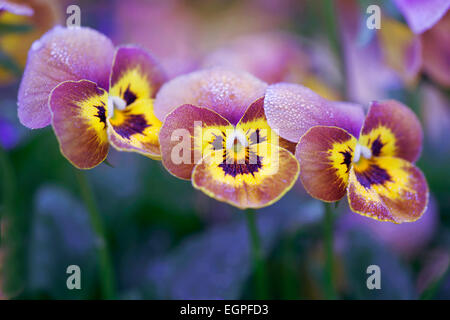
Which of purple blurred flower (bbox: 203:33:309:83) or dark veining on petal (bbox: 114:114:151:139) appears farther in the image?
purple blurred flower (bbox: 203:33:309:83)

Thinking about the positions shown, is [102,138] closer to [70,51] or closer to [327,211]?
[70,51]

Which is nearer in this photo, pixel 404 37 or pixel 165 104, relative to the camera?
pixel 165 104

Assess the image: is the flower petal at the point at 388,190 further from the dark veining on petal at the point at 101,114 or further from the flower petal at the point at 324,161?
the dark veining on petal at the point at 101,114

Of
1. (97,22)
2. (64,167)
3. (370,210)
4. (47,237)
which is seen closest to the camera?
(370,210)

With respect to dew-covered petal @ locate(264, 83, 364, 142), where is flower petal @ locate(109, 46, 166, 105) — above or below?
above

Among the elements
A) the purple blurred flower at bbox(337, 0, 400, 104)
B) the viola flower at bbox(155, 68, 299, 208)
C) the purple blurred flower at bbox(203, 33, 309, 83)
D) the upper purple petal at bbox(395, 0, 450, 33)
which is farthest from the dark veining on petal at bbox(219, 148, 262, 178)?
the purple blurred flower at bbox(337, 0, 400, 104)

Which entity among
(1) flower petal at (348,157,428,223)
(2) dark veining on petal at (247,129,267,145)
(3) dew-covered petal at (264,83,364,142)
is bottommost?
(1) flower petal at (348,157,428,223)

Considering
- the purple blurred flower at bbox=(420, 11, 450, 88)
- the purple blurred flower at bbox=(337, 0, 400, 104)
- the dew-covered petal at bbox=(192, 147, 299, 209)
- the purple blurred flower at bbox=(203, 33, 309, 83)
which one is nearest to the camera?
the dew-covered petal at bbox=(192, 147, 299, 209)

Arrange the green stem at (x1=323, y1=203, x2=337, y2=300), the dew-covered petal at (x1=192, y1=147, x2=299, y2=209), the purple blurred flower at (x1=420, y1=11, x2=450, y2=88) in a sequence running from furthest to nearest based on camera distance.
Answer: the purple blurred flower at (x1=420, y1=11, x2=450, y2=88)
the green stem at (x1=323, y1=203, x2=337, y2=300)
the dew-covered petal at (x1=192, y1=147, x2=299, y2=209)

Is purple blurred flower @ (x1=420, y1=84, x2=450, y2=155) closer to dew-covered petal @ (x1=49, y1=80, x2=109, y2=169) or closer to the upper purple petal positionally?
the upper purple petal

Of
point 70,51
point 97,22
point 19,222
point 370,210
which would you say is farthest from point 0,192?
point 97,22
